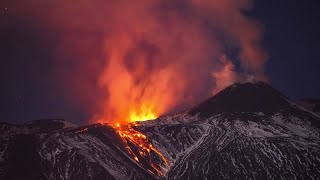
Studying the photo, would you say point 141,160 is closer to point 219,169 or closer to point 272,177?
point 219,169

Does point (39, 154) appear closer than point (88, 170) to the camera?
No

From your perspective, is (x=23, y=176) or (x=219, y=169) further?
(x=219, y=169)

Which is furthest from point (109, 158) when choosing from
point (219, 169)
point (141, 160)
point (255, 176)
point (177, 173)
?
point (255, 176)

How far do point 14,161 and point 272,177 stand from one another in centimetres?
9332

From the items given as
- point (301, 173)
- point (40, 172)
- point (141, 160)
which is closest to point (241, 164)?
point (301, 173)

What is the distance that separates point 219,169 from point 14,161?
246 ft

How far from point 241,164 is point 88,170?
189 ft

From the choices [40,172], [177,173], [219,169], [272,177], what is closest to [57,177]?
[40,172]

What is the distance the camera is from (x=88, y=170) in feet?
607

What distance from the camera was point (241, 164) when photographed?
198875 mm

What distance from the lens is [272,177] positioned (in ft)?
621

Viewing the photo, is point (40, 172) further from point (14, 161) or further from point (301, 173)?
point (301, 173)

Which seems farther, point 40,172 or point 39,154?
point 39,154

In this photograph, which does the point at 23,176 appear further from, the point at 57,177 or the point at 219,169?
the point at 219,169
